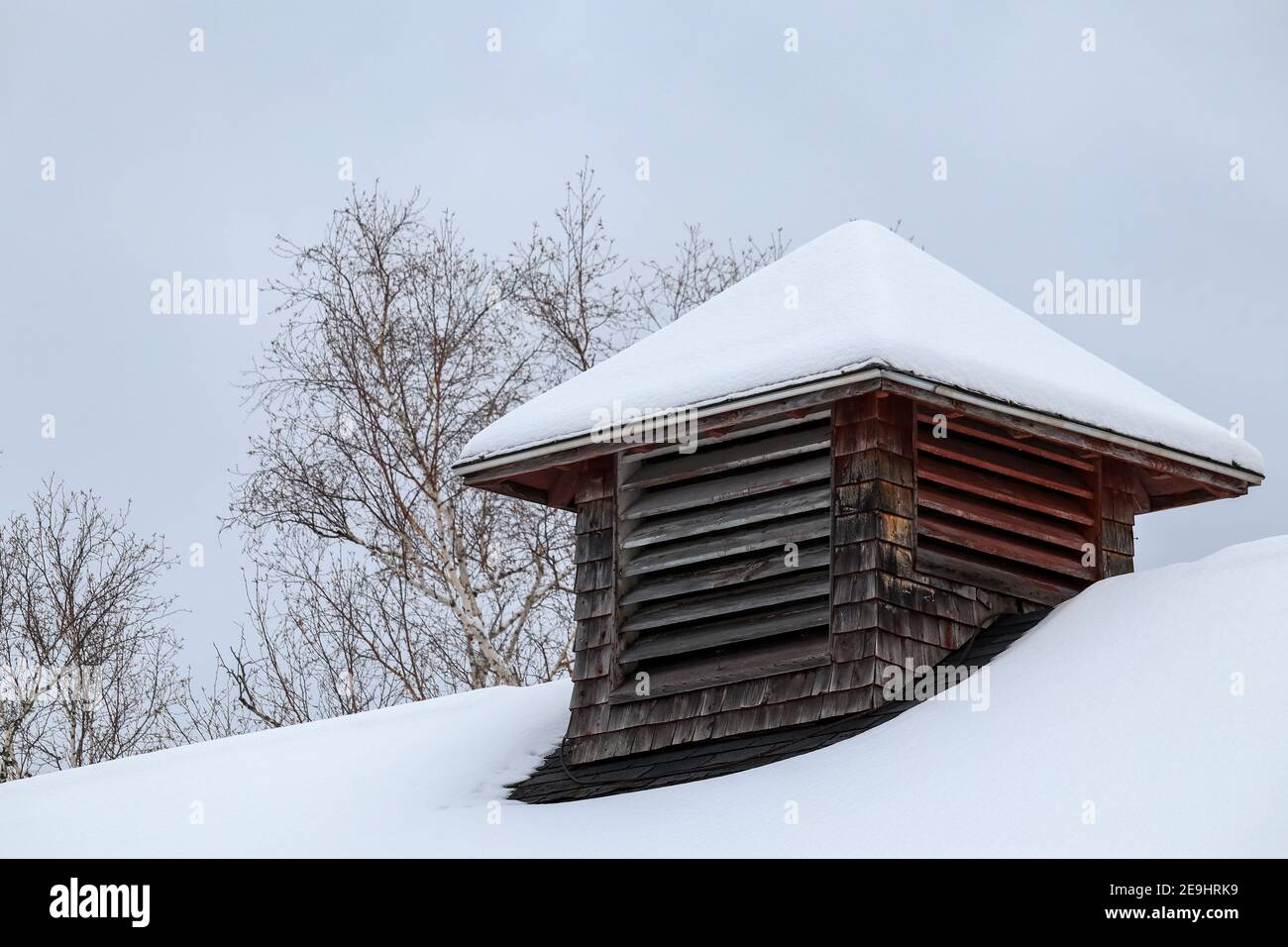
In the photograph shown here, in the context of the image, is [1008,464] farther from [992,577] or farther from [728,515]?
[728,515]

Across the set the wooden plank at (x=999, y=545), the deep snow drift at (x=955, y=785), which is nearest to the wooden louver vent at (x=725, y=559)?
the wooden plank at (x=999, y=545)

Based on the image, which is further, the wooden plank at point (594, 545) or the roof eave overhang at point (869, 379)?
the wooden plank at point (594, 545)

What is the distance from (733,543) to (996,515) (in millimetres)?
1557

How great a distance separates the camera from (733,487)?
32.1 feet

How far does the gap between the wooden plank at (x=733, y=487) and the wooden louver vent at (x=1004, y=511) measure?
617 mm

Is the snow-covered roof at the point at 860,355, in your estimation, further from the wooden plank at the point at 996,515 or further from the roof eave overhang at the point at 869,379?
the wooden plank at the point at 996,515

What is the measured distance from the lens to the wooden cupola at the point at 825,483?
901 cm

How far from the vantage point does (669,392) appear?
946cm

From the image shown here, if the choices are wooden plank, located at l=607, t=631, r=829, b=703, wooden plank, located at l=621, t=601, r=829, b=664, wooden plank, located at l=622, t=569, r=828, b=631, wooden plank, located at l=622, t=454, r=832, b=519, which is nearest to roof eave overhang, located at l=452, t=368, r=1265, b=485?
wooden plank, located at l=622, t=454, r=832, b=519

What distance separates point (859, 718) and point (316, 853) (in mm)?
3009

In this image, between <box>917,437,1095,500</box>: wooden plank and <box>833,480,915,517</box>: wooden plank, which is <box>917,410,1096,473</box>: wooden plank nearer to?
<box>917,437,1095,500</box>: wooden plank

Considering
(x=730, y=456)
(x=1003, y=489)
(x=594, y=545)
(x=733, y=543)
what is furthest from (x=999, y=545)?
(x=594, y=545)
